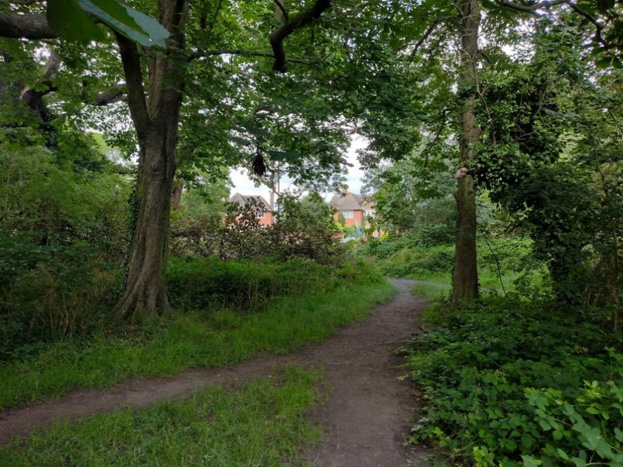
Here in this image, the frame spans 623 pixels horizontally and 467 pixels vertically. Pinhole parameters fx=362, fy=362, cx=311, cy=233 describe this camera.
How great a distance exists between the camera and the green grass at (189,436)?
9.76 ft

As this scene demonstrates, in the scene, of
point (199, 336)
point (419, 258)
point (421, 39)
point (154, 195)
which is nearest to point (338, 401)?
point (199, 336)

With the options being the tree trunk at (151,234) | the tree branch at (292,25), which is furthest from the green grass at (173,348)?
the tree branch at (292,25)

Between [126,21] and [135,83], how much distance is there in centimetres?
621

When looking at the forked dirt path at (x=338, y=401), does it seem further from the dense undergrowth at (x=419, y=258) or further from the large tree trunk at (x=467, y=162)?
the dense undergrowth at (x=419, y=258)

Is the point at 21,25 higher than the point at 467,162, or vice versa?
the point at 21,25

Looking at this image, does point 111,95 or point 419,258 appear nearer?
point 111,95

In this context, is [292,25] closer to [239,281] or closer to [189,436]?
[189,436]

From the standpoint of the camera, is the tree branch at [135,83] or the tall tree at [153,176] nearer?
the tree branch at [135,83]

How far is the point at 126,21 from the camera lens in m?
0.54

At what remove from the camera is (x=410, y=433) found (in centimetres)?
350

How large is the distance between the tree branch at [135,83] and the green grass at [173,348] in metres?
3.39

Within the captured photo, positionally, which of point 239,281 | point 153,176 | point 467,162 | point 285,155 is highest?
point 467,162

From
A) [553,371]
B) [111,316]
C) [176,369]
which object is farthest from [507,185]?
[111,316]

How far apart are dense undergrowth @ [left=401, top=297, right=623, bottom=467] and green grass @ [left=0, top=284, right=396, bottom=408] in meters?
2.32
